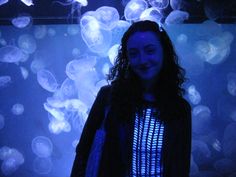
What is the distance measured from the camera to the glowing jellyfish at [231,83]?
3.40m

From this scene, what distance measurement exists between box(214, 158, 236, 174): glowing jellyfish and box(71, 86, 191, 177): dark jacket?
7.29 ft

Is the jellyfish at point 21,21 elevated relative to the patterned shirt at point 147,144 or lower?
elevated

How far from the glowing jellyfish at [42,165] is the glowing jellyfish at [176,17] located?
2.10 meters

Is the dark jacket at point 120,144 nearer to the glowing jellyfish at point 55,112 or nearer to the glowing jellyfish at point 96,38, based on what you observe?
the glowing jellyfish at point 96,38

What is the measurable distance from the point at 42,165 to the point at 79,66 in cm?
125

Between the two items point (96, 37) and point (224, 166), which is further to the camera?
point (224, 166)

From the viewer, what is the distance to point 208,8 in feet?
10.4

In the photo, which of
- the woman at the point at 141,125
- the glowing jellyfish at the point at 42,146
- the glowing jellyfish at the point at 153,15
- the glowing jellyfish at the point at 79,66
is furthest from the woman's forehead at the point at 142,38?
the glowing jellyfish at the point at 42,146

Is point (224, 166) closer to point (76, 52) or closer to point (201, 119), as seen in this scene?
point (201, 119)

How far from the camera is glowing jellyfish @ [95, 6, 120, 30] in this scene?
3.16 meters

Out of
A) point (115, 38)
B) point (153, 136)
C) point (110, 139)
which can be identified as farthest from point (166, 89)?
point (115, 38)

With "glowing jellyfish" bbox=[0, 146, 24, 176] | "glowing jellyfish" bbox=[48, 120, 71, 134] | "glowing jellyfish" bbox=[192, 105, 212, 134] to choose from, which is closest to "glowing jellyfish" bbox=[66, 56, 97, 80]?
"glowing jellyfish" bbox=[48, 120, 71, 134]

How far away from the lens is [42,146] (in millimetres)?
3428

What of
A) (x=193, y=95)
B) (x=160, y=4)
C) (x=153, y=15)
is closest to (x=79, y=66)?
(x=153, y=15)
